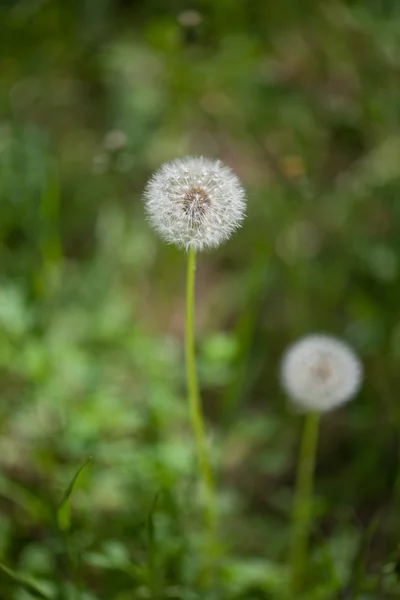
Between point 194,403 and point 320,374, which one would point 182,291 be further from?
point 194,403

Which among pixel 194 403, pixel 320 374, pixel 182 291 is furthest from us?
pixel 182 291

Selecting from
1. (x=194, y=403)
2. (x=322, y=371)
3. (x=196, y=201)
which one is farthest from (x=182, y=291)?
(x=196, y=201)

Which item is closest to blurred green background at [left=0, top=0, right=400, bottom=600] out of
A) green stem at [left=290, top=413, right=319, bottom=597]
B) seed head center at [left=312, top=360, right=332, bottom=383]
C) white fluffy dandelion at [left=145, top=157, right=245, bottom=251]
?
green stem at [left=290, top=413, right=319, bottom=597]

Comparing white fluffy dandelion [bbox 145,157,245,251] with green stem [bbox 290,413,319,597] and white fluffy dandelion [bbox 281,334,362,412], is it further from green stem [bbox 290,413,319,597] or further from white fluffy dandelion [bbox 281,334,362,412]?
green stem [bbox 290,413,319,597]

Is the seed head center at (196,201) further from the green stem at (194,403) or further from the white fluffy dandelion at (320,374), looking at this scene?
the white fluffy dandelion at (320,374)

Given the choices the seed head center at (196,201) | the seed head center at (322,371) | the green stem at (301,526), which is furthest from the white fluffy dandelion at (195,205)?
the green stem at (301,526)

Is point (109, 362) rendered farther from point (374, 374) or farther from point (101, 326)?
point (374, 374)

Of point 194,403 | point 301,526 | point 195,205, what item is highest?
point 195,205
